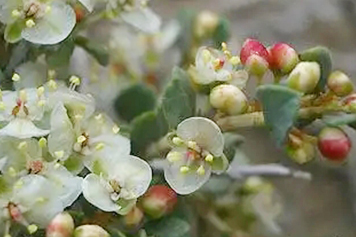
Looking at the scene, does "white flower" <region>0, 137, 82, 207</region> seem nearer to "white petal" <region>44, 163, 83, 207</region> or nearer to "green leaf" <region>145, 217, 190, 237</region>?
"white petal" <region>44, 163, 83, 207</region>

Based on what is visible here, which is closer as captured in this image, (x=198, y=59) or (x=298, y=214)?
(x=198, y=59)

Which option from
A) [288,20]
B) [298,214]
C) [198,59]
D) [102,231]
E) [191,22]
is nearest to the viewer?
[102,231]

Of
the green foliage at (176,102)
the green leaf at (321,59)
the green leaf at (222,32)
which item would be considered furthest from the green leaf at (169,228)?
the green leaf at (222,32)

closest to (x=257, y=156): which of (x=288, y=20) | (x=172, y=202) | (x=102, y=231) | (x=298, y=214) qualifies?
(x=298, y=214)

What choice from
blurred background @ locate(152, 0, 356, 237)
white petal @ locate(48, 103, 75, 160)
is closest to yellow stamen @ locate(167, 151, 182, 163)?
white petal @ locate(48, 103, 75, 160)

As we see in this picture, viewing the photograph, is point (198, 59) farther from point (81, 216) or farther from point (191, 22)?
point (191, 22)
